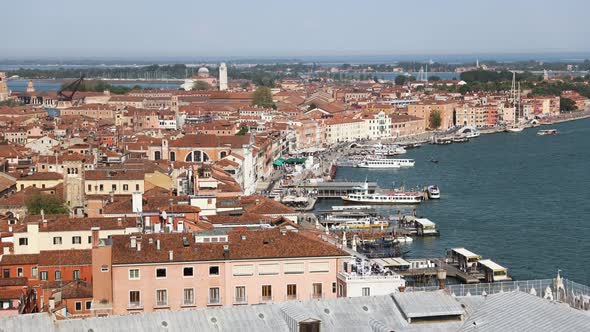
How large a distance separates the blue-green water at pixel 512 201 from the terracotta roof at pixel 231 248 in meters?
4.19

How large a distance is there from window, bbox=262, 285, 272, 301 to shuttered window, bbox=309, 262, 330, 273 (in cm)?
28

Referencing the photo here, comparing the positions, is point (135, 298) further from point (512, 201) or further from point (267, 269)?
point (512, 201)

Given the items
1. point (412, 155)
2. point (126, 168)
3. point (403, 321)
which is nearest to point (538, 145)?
point (412, 155)

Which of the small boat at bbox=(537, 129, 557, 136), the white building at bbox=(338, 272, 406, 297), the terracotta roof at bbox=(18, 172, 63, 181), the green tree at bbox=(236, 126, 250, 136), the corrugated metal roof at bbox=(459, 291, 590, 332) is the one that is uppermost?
the corrugated metal roof at bbox=(459, 291, 590, 332)

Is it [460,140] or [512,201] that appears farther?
[460,140]

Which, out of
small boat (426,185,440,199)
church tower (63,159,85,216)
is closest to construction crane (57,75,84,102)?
small boat (426,185,440,199)

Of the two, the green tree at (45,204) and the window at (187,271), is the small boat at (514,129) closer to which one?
the green tree at (45,204)

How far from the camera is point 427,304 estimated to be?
4.90m

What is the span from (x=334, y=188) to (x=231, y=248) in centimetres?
1172

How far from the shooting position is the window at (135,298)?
661cm

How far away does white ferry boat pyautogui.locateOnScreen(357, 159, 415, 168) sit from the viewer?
2316cm

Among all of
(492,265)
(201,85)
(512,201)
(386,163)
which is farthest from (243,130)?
(201,85)

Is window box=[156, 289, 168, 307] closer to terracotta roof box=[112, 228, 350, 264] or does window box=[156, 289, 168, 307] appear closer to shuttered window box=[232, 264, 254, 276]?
terracotta roof box=[112, 228, 350, 264]

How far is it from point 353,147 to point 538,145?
14.7ft
